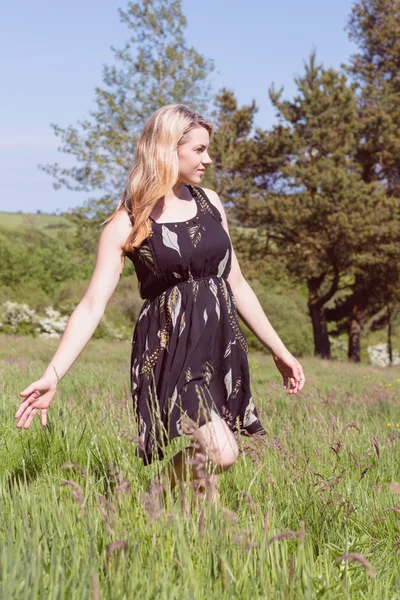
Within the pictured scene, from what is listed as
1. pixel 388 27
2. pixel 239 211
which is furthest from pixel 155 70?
pixel 388 27

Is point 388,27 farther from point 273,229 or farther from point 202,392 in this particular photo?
point 202,392

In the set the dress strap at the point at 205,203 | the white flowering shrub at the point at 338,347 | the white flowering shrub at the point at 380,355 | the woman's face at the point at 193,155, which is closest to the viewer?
the woman's face at the point at 193,155

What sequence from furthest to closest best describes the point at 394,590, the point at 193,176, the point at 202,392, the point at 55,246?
the point at 55,246 → the point at 193,176 → the point at 202,392 → the point at 394,590

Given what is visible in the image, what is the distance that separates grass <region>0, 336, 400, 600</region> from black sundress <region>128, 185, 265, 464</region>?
245mm

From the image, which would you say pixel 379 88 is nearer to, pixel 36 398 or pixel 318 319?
pixel 318 319

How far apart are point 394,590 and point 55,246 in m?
55.3

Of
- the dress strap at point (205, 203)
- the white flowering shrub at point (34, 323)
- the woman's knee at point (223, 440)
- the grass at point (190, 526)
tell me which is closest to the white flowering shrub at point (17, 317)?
the white flowering shrub at point (34, 323)

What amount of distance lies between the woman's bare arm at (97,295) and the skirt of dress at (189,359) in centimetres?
25

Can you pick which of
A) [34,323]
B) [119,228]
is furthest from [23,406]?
[34,323]

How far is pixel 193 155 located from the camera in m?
3.77

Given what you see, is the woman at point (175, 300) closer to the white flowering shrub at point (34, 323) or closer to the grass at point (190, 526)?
the grass at point (190, 526)

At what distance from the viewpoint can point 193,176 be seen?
12.4 feet

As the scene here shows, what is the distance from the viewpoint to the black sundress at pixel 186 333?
346 cm

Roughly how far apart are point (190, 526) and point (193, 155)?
6.30 feet
